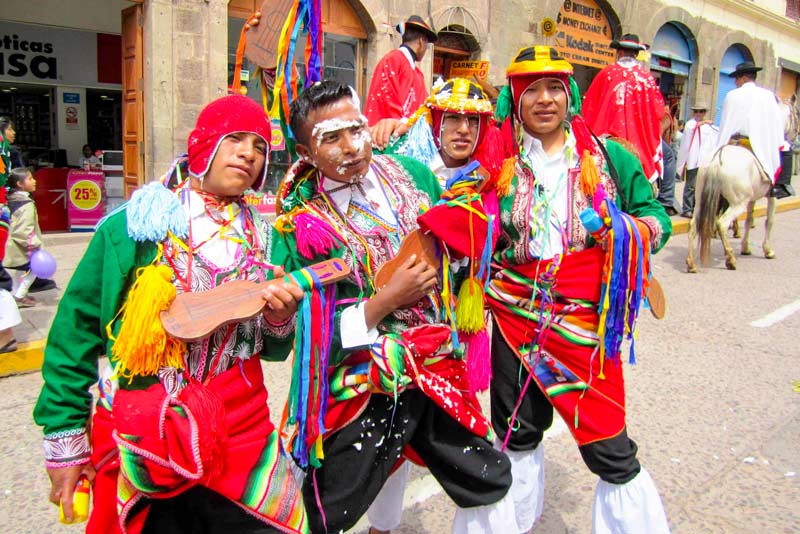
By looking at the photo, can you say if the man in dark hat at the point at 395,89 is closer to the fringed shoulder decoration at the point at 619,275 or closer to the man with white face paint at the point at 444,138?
the man with white face paint at the point at 444,138

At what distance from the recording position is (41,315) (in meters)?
5.71

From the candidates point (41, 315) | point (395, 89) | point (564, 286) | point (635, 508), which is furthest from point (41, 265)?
point (635, 508)

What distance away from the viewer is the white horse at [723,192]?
805 centimetres

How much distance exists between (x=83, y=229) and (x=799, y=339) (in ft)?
29.0

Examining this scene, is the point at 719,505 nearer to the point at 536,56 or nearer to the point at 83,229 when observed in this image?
the point at 536,56

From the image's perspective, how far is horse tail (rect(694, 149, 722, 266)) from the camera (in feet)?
26.3

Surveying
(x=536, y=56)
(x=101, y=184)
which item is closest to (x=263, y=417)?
(x=536, y=56)

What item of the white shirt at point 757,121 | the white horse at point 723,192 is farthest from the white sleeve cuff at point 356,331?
the white shirt at point 757,121

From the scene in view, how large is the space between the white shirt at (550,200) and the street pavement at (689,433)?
50.4 inches

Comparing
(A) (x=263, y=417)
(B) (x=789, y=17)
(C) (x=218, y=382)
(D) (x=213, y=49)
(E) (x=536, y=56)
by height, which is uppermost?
(B) (x=789, y=17)

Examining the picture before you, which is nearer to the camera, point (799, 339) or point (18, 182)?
point (799, 339)

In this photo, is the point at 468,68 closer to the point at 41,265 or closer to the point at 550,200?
the point at 41,265

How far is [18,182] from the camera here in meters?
6.18

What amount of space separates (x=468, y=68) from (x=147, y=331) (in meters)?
11.7
